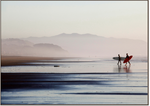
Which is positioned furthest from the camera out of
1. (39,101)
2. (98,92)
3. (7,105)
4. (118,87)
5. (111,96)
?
(118,87)

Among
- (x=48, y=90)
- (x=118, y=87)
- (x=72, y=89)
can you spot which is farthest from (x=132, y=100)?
(x=48, y=90)

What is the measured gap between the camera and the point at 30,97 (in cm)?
1366

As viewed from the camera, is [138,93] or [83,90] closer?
[138,93]

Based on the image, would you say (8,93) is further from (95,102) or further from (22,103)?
(95,102)

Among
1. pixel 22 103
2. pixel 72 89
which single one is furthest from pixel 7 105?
pixel 72 89

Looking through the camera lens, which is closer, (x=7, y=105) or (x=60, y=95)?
(x=7, y=105)

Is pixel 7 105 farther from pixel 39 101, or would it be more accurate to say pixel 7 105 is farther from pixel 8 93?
pixel 8 93

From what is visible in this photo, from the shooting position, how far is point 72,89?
53.1 feet

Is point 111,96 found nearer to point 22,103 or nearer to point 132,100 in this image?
point 132,100

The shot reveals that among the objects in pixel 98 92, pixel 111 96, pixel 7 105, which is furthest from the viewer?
pixel 98 92

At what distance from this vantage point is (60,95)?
14.3 meters

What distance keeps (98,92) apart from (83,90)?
1.22 meters

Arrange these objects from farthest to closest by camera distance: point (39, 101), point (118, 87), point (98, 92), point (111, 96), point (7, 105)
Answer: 1. point (118, 87)
2. point (98, 92)
3. point (111, 96)
4. point (39, 101)
5. point (7, 105)

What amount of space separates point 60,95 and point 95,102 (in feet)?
9.02
